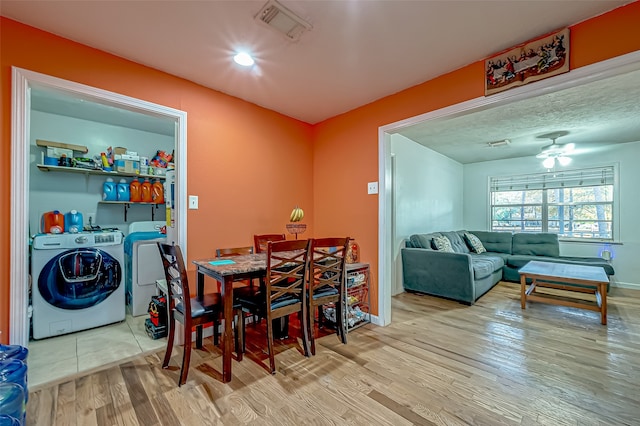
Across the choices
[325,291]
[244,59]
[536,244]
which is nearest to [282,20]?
[244,59]

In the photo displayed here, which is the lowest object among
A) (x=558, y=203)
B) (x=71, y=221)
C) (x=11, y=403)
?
(x=11, y=403)

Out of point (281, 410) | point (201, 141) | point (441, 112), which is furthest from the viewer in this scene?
point (201, 141)

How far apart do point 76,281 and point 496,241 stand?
6.60 m

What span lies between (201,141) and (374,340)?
2.49 m

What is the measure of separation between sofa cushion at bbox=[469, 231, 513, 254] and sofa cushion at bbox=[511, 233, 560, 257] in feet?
0.34

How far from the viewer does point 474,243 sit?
17.2ft

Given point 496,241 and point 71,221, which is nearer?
point 71,221

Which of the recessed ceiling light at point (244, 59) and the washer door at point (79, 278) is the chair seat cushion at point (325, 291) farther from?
the washer door at point (79, 278)

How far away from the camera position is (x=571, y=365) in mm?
2076

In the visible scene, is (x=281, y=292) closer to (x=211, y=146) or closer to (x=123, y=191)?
(x=211, y=146)

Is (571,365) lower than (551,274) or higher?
lower

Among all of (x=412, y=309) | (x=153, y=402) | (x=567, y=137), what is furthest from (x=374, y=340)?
(x=567, y=137)

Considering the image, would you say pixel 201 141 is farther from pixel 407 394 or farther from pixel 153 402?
pixel 407 394

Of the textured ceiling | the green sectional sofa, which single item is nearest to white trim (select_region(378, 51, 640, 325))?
the textured ceiling
